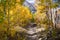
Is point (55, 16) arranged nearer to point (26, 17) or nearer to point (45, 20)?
point (45, 20)

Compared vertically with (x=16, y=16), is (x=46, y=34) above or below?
below

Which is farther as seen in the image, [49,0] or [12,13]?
[49,0]

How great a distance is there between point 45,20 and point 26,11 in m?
0.59

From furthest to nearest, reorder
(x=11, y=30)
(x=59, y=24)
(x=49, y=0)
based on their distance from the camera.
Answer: (x=59, y=24) < (x=49, y=0) < (x=11, y=30)

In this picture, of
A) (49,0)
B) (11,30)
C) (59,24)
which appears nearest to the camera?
(11,30)

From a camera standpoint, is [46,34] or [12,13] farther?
[46,34]

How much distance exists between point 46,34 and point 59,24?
0.56 meters

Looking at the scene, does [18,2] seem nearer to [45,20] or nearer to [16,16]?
[16,16]

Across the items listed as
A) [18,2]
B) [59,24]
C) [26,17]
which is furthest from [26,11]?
[59,24]

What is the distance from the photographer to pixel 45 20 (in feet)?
19.5

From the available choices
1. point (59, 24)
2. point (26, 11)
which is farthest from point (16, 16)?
point (59, 24)

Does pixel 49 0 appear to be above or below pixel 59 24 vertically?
above

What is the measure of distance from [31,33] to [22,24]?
1.44ft

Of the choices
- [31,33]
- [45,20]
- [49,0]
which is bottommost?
[31,33]
